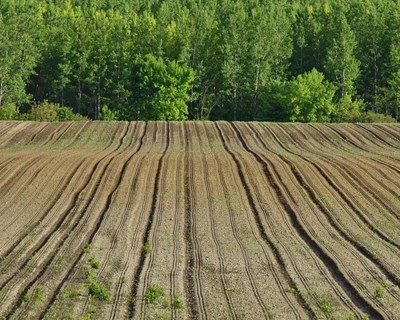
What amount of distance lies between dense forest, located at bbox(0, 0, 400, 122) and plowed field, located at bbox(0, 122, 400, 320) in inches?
1006

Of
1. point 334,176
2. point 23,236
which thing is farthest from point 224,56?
point 23,236

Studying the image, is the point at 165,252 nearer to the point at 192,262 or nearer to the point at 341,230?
the point at 192,262

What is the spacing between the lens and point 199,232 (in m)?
21.1

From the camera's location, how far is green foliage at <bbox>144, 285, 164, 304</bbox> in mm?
15414

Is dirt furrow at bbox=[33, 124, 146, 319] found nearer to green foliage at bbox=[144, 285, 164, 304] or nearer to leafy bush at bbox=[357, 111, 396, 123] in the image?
green foliage at bbox=[144, 285, 164, 304]

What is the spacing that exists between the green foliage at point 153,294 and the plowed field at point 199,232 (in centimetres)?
5

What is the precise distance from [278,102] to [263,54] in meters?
8.35

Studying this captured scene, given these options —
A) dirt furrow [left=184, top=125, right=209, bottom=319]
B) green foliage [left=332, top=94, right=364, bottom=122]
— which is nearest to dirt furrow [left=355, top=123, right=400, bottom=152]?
green foliage [left=332, top=94, right=364, bottom=122]

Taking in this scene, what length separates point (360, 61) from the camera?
6881 centimetres

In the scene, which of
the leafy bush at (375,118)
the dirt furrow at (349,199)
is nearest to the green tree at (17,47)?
the leafy bush at (375,118)

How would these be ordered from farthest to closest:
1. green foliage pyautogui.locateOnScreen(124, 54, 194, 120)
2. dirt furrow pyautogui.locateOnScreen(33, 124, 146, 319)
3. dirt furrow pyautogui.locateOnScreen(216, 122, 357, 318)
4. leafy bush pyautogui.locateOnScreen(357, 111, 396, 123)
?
green foliage pyautogui.locateOnScreen(124, 54, 194, 120), leafy bush pyautogui.locateOnScreen(357, 111, 396, 123), dirt furrow pyautogui.locateOnScreen(33, 124, 146, 319), dirt furrow pyautogui.locateOnScreen(216, 122, 357, 318)

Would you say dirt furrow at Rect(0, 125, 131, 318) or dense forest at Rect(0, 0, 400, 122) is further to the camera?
dense forest at Rect(0, 0, 400, 122)

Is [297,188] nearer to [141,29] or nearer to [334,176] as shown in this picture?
[334,176]

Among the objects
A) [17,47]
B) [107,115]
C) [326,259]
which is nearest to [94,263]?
[326,259]
